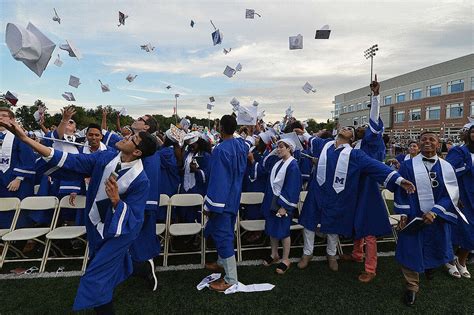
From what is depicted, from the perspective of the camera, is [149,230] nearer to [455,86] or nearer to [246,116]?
[246,116]

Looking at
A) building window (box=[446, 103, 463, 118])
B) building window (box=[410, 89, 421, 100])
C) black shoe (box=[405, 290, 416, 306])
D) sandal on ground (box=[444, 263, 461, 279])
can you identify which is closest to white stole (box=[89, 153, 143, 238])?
black shoe (box=[405, 290, 416, 306])

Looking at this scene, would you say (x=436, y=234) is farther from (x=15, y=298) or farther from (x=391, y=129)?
(x=391, y=129)

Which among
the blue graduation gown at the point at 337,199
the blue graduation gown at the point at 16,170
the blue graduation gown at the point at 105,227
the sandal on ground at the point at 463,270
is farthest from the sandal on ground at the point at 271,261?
the blue graduation gown at the point at 16,170

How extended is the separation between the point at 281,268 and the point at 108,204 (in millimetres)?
2548

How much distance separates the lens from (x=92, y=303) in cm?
246

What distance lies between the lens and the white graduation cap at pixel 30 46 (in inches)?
107

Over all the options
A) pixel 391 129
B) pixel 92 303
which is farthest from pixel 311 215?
pixel 391 129

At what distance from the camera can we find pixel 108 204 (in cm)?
275

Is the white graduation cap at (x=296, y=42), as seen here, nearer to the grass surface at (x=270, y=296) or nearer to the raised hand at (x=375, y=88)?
the raised hand at (x=375, y=88)

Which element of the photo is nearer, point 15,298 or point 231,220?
point 15,298

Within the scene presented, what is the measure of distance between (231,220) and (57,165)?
203 cm

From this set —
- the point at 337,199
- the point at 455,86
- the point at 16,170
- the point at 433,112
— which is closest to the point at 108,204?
the point at 337,199

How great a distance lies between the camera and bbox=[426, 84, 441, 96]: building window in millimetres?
46450

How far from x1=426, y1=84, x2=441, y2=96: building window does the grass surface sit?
170 ft
